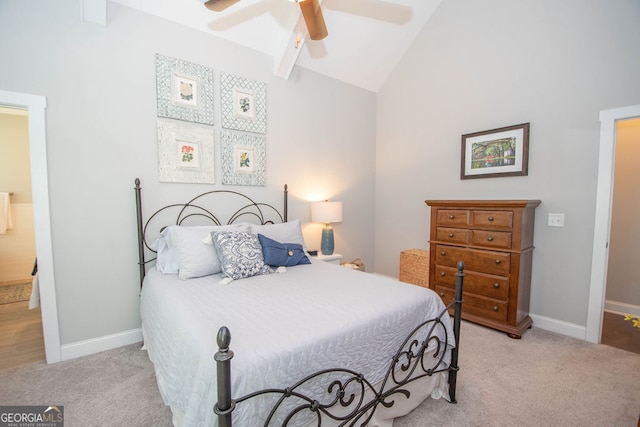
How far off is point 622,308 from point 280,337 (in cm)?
403

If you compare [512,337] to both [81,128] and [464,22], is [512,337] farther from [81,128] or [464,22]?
[81,128]

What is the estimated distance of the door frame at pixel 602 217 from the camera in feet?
7.62

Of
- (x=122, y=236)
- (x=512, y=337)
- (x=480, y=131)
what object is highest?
(x=480, y=131)

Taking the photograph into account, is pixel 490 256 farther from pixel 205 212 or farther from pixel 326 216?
pixel 205 212

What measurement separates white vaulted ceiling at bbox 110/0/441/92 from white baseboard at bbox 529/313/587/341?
11.4 ft

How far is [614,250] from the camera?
3131 mm

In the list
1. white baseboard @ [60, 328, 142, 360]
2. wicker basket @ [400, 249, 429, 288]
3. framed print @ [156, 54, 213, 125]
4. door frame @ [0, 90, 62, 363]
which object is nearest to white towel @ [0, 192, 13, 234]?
door frame @ [0, 90, 62, 363]

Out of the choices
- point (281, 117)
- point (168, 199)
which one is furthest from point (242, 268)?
point (281, 117)

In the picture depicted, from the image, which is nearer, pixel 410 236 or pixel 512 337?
pixel 512 337

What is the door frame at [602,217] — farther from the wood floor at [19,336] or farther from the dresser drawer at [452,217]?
the wood floor at [19,336]

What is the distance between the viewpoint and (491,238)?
2.61 metres

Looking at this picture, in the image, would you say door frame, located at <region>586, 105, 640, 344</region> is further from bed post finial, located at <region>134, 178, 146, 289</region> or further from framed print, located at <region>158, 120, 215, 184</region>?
bed post finial, located at <region>134, 178, 146, 289</region>

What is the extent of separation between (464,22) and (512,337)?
11.0 ft

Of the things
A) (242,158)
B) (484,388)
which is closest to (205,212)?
(242,158)
